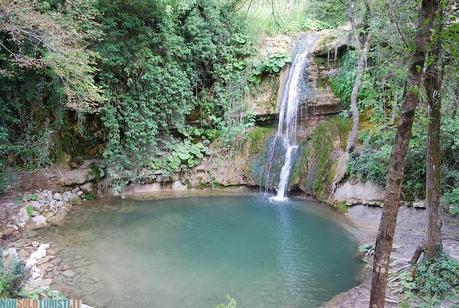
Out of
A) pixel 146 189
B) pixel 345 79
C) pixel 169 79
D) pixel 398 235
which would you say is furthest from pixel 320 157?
pixel 146 189

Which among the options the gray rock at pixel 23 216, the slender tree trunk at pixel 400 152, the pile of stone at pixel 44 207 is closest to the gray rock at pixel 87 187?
the pile of stone at pixel 44 207

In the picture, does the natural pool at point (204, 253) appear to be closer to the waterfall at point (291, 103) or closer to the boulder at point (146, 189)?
the boulder at point (146, 189)

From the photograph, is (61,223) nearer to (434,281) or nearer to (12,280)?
(12,280)

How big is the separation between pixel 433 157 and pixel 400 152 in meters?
1.86

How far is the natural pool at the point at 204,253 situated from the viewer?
18.3 ft

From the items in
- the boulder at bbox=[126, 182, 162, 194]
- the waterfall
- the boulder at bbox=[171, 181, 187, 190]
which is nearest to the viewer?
the boulder at bbox=[126, 182, 162, 194]

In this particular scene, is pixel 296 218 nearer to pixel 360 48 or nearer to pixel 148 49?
pixel 360 48

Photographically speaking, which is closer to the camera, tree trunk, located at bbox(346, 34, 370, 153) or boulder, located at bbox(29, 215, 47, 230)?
boulder, located at bbox(29, 215, 47, 230)

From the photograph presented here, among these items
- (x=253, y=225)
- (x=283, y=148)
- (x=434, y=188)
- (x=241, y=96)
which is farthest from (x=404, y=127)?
(x=241, y=96)

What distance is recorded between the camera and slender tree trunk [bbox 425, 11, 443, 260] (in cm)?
452

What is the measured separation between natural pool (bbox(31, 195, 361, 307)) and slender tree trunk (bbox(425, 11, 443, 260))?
1507mm

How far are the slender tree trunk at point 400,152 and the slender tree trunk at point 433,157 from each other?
4.47 ft

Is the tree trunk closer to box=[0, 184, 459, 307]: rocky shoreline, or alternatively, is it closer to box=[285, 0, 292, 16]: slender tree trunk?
box=[0, 184, 459, 307]: rocky shoreline

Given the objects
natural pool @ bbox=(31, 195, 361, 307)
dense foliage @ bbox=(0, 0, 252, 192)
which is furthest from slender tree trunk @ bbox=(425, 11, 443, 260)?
dense foliage @ bbox=(0, 0, 252, 192)
